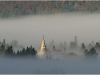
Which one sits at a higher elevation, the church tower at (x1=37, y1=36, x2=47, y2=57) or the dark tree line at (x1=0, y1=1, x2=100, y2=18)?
the dark tree line at (x1=0, y1=1, x2=100, y2=18)

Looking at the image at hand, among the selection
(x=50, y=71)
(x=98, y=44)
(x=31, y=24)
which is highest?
(x=31, y=24)

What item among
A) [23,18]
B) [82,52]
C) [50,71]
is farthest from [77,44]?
[23,18]

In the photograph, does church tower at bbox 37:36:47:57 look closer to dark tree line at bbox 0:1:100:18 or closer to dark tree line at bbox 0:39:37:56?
dark tree line at bbox 0:39:37:56

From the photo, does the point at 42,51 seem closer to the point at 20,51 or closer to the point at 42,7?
the point at 20,51

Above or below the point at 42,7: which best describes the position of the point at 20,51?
below

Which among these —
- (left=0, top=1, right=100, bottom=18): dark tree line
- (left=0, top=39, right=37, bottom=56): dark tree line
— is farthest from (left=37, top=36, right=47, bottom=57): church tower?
(left=0, top=1, right=100, bottom=18): dark tree line

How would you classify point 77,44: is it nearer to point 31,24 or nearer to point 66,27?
point 66,27

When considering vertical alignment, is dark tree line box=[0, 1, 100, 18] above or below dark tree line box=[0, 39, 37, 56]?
above

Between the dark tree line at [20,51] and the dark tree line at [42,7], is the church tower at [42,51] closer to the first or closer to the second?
the dark tree line at [20,51]

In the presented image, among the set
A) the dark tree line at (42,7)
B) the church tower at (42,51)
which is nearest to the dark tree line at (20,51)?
the church tower at (42,51)

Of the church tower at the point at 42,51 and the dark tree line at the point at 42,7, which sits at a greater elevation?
the dark tree line at the point at 42,7

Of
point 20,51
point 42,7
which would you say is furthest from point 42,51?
point 42,7
